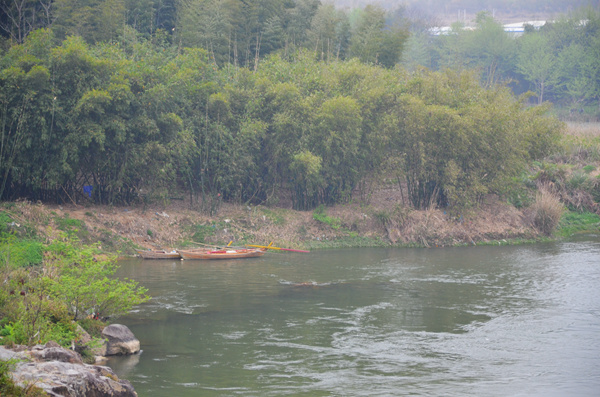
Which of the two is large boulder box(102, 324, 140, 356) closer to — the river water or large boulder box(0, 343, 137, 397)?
the river water

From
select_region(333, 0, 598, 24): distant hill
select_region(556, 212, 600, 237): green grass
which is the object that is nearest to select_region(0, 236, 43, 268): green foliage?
select_region(556, 212, 600, 237): green grass

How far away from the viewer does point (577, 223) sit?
3681 centimetres

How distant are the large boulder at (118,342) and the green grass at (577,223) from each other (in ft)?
91.6

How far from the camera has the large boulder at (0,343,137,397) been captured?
29.8 feet

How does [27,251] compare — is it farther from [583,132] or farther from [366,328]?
[583,132]

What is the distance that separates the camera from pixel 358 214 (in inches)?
1334

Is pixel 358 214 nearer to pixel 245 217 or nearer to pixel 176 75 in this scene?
pixel 245 217

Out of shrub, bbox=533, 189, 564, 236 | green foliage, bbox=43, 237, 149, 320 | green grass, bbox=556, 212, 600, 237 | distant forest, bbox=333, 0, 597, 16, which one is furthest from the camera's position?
distant forest, bbox=333, 0, 597, 16

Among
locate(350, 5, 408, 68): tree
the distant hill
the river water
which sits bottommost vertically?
the river water

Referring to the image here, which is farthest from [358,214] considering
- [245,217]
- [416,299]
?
[416,299]

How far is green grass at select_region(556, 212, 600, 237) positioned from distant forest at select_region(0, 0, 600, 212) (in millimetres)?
4294

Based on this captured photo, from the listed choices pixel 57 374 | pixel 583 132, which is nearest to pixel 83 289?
pixel 57 374

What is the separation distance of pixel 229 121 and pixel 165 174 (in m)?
4.62

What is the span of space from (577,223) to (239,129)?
69.0 ft
